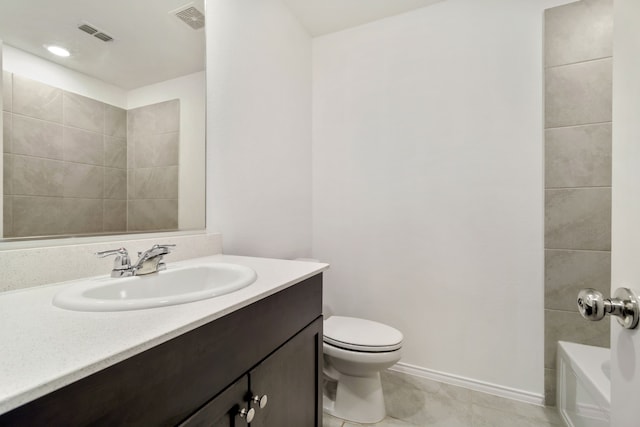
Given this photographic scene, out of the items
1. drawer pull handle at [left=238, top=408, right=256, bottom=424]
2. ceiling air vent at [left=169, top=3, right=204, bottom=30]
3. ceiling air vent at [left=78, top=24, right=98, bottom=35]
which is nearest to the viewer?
drawer pull handle at [left=238, top=408, right=256, bottom=424]

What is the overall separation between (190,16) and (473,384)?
244 centimetres

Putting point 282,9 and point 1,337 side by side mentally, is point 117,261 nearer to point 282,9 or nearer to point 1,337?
point 1,337

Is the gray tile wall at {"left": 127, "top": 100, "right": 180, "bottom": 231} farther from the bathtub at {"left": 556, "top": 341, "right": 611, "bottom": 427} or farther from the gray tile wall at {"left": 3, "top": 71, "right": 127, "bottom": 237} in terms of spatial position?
the bathtub at {"left": 556, "top": 341, "right": 611, "bottom": 427}

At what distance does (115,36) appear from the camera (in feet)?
3.27

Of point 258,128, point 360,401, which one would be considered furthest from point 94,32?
point 360,401

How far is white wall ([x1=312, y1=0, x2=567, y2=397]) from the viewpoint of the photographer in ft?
5.02

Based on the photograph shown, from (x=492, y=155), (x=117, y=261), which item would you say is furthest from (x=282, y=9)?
(x=117, y=261)

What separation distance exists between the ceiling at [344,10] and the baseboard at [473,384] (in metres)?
2.31

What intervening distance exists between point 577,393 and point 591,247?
0.70m

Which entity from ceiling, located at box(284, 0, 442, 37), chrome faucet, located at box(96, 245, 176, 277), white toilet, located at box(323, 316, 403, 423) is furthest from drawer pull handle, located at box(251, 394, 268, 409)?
ceiling, located at box(284, 0, 442, 37)

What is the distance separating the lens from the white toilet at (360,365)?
1.31 metres

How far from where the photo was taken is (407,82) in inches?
70.5

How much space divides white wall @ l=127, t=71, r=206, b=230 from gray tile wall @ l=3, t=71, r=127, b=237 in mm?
248

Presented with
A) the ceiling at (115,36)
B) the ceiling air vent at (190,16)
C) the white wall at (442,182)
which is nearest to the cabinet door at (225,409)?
the ceiling at (115,36)
